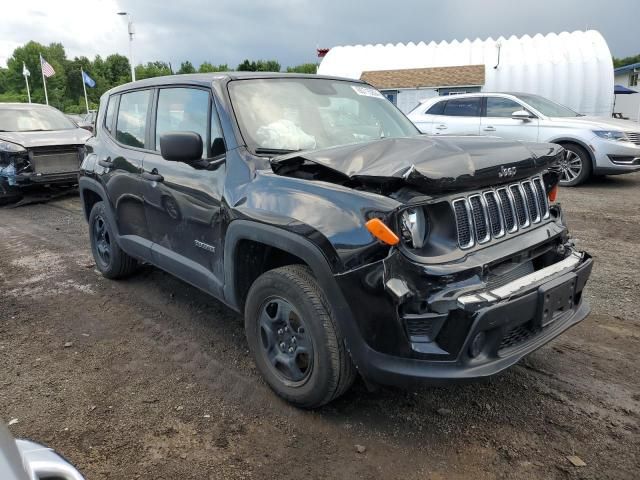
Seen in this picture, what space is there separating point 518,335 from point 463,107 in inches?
346

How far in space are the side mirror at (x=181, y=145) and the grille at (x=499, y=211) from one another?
1.61m

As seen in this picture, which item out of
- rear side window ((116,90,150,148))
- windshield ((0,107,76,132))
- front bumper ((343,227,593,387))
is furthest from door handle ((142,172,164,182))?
windshield ((0,107,76,132))

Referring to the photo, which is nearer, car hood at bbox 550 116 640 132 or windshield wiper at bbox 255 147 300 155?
windshield wiper at bbox 255 147 300 155

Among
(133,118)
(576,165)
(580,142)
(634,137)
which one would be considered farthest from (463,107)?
(133,118)

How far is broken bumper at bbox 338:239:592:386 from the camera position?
2.19 m

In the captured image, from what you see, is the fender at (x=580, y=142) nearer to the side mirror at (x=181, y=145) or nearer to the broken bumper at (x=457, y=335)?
the broken bumper at (x=457, y=335)

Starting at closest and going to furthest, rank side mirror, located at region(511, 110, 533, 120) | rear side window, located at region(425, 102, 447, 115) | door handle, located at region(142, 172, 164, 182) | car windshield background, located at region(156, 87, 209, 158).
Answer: car windshield background, located at region(156, 87, 209, 158) → door handle, located at region(142, 172, 164, 182) → side mirror, located at region(511, 110, 533, 120) → rear side window, located at region(425, 102, 447, 115)

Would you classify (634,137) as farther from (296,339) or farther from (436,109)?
(296,339)

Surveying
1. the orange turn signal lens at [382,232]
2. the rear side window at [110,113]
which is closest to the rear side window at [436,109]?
the rear side window at [110,113]

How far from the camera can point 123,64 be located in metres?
86.2

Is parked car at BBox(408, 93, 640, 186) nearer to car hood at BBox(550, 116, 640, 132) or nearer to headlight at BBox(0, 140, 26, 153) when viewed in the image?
car hood at BBox(550, 116, 640, 132)

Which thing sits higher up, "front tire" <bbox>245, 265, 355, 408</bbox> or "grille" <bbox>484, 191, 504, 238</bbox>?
"grille" <bbox>484, 191, 504, 238</bbox>

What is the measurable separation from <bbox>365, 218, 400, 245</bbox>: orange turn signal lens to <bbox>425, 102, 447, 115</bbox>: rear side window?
9.12 meters

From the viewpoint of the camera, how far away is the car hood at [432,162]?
2.29 meters
